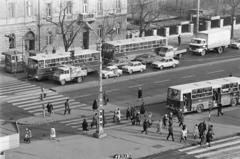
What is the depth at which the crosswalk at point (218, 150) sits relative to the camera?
159ft

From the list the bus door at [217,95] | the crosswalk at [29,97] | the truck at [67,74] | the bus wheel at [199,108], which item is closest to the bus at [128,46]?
the truck at [67,74]

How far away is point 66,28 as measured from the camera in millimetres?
84500

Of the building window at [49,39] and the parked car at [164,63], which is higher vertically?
the building window at [49,39]

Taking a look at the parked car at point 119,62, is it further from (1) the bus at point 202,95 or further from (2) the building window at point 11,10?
(1) the bus at point 202,95

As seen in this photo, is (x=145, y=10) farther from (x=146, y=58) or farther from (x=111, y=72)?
(x=111, y=72)

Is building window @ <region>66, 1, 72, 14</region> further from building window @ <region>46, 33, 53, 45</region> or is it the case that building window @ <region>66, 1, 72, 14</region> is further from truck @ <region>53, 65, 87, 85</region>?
truck @ <region>53, 65, 87, 85</region>

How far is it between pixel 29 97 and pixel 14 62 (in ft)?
35.6

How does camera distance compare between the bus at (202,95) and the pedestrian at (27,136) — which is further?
the bus at (202,95)

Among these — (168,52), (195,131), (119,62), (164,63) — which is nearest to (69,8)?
(119,62)

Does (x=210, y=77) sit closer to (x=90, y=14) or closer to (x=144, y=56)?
(x=144, y=56)

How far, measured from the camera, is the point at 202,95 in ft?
196

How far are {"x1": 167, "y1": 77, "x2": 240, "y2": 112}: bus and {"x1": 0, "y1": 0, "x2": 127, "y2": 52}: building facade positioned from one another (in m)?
20.4

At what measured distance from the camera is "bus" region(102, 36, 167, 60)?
80062mm

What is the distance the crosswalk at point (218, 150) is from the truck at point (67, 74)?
23.2m
